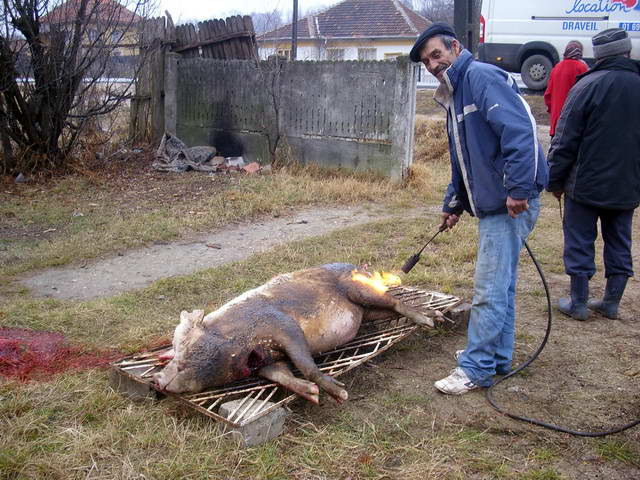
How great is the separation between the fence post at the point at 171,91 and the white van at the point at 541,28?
7.65 meters

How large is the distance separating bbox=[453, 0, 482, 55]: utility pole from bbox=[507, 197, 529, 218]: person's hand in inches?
237

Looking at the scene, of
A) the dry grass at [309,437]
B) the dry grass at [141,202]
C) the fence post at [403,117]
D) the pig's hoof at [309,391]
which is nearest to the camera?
the dry grass at [309,437]

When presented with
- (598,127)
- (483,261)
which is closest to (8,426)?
(483,261)

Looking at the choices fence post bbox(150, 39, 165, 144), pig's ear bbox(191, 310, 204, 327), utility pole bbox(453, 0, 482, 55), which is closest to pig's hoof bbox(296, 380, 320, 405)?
pig's ear bbox(191, 310, 204, 327)

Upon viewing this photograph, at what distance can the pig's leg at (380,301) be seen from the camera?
429 cm

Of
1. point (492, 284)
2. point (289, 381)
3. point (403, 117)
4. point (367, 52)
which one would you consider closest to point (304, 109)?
point (403, 117)

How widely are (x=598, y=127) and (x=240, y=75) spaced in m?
7.67

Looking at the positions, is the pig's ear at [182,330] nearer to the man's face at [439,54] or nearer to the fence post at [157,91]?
the man's face at [439,54]

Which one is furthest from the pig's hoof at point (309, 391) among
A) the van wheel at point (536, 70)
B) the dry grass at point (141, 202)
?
the van wheel at point (536, 70)

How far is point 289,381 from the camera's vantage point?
351 cm

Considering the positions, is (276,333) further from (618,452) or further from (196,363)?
(618,452)

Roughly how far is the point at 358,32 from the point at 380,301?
3259 centimetres

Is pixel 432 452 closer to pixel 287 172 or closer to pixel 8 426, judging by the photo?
pixel 8 426

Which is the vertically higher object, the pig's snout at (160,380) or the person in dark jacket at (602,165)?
the person in dark jacket at (602,165)
